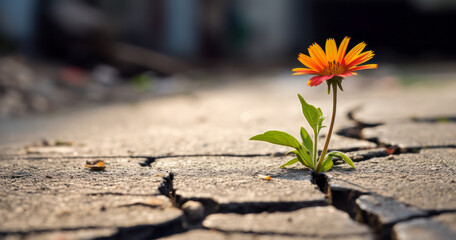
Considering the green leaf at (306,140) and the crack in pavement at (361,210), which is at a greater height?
the green leaf at (306,140)

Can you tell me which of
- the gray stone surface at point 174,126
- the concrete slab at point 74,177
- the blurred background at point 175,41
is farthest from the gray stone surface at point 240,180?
the blurred background at point 175,41

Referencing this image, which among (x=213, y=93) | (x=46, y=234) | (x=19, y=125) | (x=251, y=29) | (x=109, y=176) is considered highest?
(x=251, y=29)

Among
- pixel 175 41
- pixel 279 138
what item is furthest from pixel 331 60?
pixel 175 41

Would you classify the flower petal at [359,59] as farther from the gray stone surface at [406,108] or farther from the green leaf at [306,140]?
→ the gray stone surface at [406,108]

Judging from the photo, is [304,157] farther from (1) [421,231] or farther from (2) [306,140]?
(1) [421,231]

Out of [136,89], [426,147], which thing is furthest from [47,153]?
[136,89]

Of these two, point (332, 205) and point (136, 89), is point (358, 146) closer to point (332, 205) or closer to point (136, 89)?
point (332, 205)

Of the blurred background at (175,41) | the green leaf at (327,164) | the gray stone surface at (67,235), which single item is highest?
the blurred background at (175,41)
